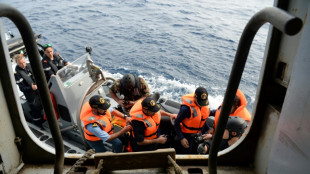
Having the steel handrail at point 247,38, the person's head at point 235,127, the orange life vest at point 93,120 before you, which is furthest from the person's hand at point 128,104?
the steel handrail at point 247,38

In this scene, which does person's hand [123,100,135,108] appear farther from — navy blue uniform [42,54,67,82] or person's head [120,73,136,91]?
navy blue uniform [42,54,67,82]

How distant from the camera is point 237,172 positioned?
62.3 inches

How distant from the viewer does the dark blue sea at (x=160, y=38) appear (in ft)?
36.1

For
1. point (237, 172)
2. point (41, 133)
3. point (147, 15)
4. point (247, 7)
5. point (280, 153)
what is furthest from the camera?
point (247, 7)

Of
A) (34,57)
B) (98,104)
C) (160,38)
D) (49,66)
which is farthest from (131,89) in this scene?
(160,38)

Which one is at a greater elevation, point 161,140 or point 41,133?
point 161,140

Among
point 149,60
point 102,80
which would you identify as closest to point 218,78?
point 149,60

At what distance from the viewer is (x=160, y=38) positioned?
16078mm

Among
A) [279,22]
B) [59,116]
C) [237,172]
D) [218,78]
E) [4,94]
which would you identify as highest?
[279,22]

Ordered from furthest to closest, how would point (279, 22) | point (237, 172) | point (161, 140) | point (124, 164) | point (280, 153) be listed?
1. point (161, 140)
2. point (237, 172)
3. point (124, 164)
4. point (280, 153)
5. point (279, 22)

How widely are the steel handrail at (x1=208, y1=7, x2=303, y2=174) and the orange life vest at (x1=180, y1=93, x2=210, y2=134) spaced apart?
6.82 feet

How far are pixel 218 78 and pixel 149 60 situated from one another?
4.09 meters

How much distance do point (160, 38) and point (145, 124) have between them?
13.8 metres

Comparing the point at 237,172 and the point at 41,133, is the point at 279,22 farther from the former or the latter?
the point at 41,133
